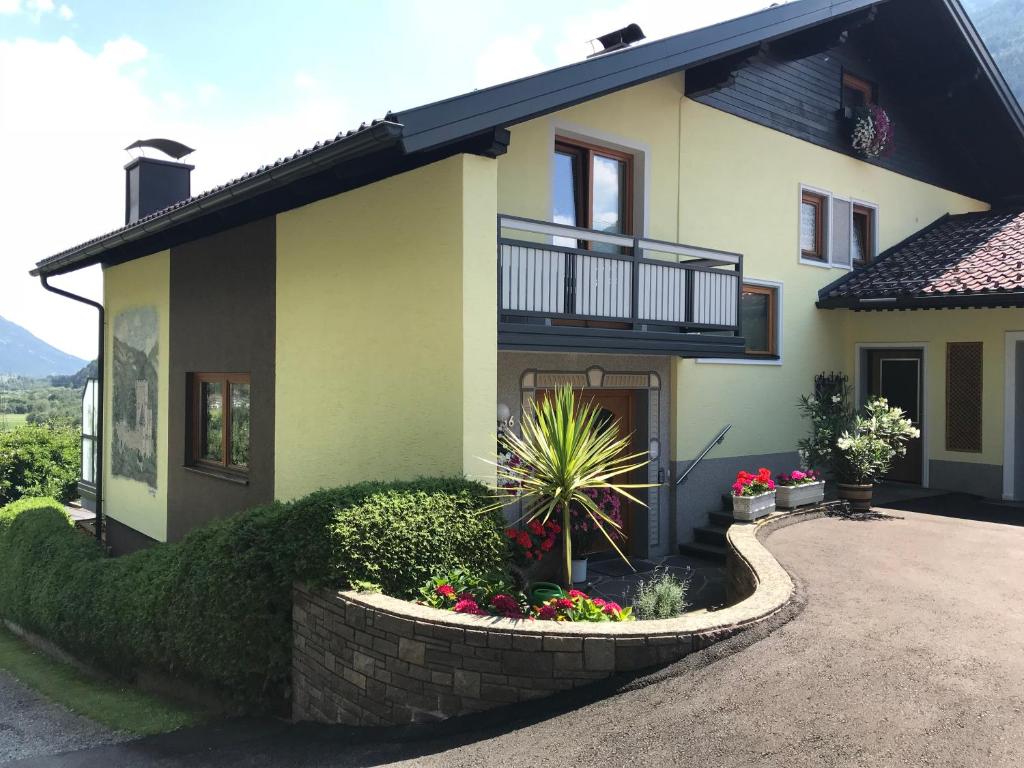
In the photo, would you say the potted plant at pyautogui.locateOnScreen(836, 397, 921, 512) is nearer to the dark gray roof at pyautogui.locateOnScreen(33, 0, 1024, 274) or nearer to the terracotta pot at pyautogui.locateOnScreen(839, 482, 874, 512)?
the terracotta pot at pyautogui.locateOnScreen(839, 482, 874, 512)

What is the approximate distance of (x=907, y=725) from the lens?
4188 mm

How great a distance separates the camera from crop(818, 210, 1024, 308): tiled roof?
37.3 ft

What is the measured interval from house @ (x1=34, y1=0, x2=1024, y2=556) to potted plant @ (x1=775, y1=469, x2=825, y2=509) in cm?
89

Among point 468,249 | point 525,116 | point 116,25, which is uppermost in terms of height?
point 116,25

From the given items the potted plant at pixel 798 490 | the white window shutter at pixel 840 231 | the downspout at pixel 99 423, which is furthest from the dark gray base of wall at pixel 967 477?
the downspout at pixel 99 423

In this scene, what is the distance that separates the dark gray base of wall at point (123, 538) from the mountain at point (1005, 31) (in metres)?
73.0

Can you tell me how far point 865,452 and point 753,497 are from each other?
199 cm

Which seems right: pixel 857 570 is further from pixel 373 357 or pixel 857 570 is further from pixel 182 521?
pixel 182 521

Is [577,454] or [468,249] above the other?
[468,249]

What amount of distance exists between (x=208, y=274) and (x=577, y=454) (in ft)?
22.5

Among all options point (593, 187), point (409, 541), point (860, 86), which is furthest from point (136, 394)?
point (860, 86)

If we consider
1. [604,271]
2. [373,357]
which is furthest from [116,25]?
[604,271]

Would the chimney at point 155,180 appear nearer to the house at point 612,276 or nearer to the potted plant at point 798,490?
the house at point 612,276

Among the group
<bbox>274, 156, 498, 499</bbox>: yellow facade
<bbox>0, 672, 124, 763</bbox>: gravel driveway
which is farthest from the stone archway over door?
<bbox>0, 672, 124, 763</bbox>: gravel driveway
